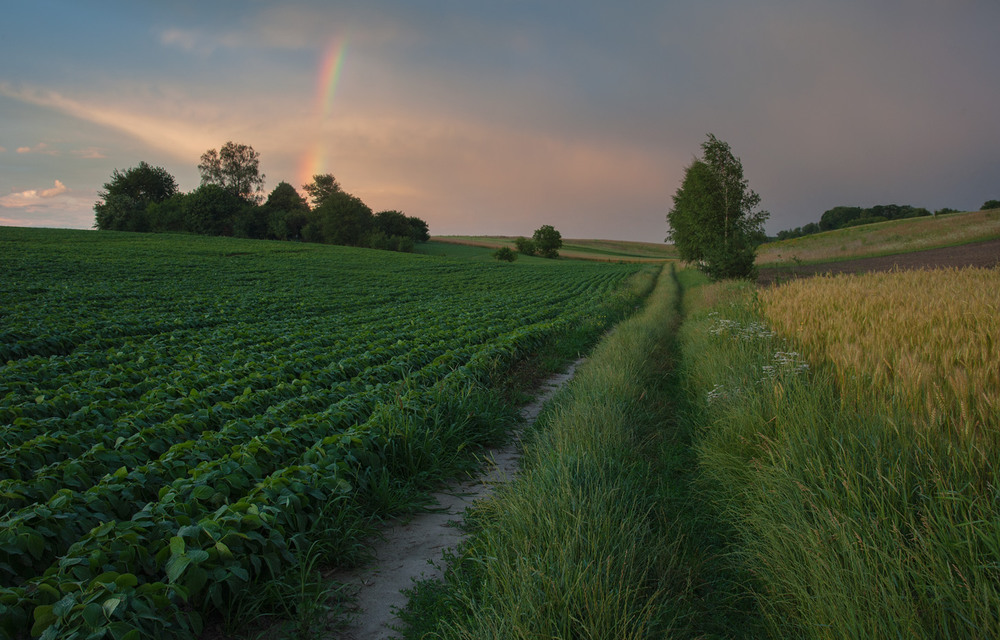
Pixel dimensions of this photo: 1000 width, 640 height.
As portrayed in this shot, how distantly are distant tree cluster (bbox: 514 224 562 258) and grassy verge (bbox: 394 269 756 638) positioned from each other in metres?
96.8

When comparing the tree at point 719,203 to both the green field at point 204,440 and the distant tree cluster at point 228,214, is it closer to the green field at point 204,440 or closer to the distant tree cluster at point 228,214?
the green field at point 204,440

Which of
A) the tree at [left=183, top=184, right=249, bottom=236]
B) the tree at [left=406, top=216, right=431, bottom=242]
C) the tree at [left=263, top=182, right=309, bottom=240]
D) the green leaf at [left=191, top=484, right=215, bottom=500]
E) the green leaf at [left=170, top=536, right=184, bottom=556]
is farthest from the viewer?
the tree at [left=406, top=216, right=431, bottom=242]

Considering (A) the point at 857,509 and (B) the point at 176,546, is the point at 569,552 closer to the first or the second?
(A) the point at 857,509

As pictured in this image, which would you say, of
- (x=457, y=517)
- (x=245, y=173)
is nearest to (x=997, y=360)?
(x=457, y=517)

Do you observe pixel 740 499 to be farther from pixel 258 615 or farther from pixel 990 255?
pixel 990 255

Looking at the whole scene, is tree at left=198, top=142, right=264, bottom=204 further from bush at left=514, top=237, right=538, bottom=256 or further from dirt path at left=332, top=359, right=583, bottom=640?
dirt path at left=332, top=359, right=583, bottom=640

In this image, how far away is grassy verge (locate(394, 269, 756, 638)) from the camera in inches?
109

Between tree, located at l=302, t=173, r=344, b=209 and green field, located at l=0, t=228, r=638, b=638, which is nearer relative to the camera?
green field, located at l=0, t=228, r=638, b=638

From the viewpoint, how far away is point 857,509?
3188 millimetres

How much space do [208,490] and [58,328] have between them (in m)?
11.0

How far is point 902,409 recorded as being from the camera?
Result: 3904 mm

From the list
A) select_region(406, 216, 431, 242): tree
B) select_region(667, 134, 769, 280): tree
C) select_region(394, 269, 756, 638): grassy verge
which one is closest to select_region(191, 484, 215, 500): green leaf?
select_region(394, 269, 756, 638): grassy verge

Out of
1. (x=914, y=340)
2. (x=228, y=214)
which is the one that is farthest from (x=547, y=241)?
(x=914, y=340)

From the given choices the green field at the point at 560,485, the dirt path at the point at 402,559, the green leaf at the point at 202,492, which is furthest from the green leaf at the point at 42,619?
the dirt path at the point at 402,559
